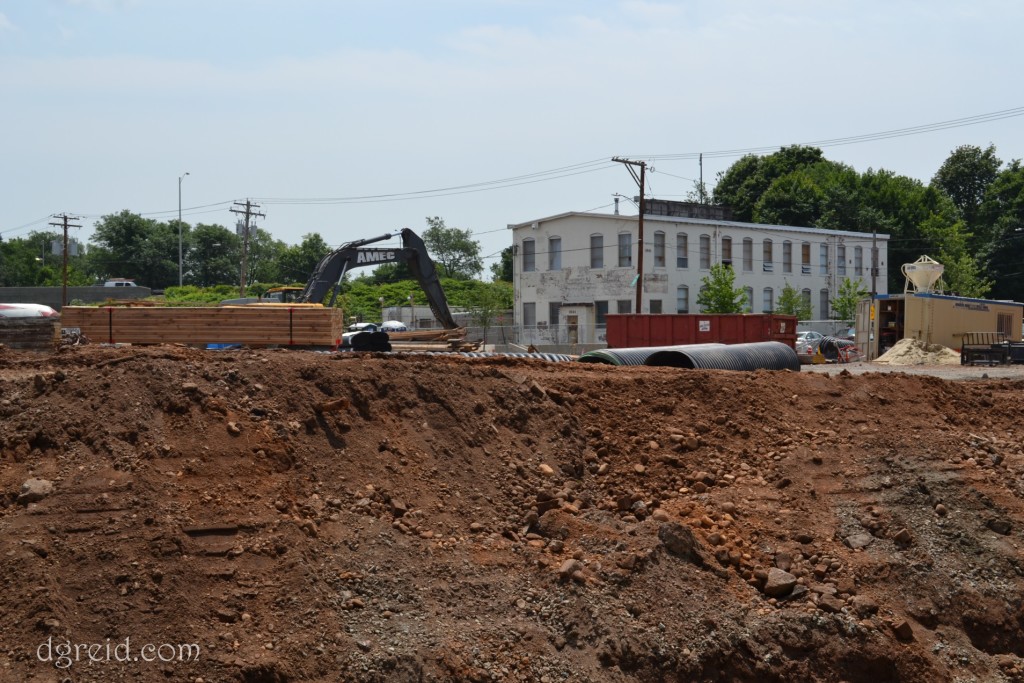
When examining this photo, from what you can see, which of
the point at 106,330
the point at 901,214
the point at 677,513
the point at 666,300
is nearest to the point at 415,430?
the point at 677,513

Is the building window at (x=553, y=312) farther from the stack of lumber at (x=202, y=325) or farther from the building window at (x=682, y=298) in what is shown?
the stack of lumber at (x=202, y=325)

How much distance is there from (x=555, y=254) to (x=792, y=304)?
12.8 m

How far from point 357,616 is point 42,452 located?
2.98 meters

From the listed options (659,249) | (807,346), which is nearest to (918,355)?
(807,346)

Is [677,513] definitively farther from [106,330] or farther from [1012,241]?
[1012,241]

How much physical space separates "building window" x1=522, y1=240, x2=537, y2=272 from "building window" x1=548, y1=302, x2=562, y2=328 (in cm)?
219

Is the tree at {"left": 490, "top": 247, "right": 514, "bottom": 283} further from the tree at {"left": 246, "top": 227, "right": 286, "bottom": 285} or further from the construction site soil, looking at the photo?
the construction site soil

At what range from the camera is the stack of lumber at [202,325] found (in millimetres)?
17109

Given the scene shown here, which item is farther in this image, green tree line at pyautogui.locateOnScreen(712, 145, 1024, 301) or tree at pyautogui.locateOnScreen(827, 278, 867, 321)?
green tree line at pyautogui.locateOnScreen(712, 145, 1024, 301)

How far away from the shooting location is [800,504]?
409 inches

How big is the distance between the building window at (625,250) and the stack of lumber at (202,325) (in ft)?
103

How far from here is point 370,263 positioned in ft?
98.6

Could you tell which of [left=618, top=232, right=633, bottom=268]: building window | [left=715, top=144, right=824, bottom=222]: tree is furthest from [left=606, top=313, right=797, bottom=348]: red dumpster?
[left=715, top=144, right=824, bottom=222]: tree

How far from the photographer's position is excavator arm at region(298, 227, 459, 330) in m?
28.6
